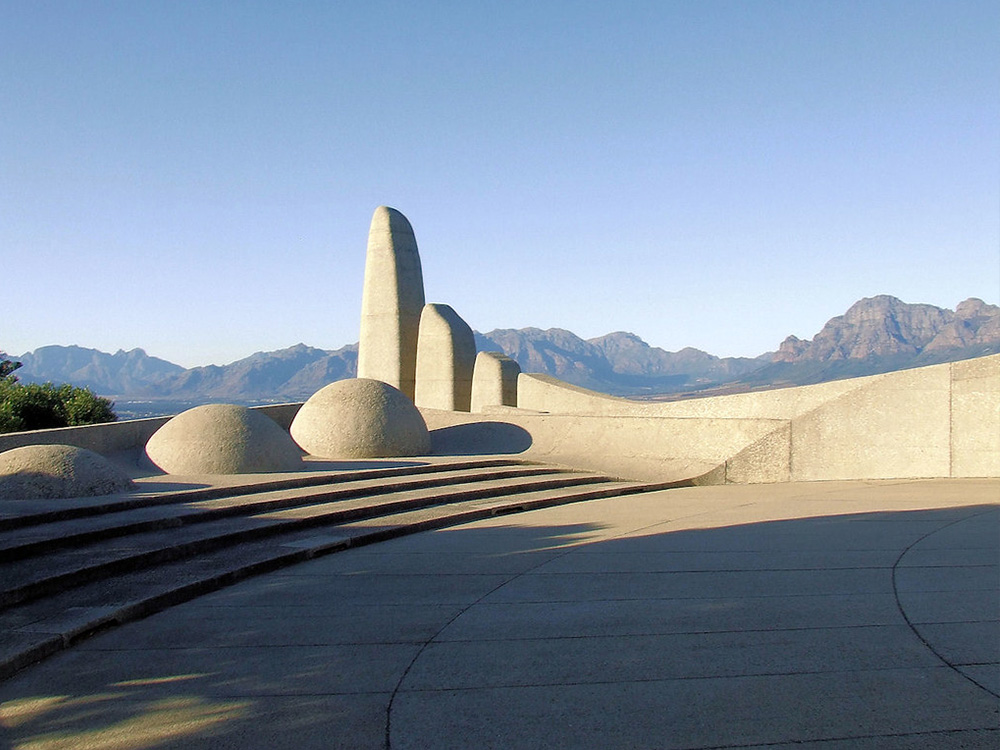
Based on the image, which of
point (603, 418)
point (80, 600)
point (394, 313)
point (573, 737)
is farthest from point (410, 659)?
point (394, 313)

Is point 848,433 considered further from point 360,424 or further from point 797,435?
point 360,424

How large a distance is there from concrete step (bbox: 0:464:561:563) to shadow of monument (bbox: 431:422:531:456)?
4.22 meters

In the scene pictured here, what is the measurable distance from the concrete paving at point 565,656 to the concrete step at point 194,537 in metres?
0.87

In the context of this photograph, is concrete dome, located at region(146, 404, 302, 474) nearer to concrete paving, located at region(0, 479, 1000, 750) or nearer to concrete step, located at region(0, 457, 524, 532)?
concrete step, located at region(0, 457, 524, 532)

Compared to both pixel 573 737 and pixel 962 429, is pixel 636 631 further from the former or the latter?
pixel 962 429

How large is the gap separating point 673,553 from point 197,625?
4.18 metres

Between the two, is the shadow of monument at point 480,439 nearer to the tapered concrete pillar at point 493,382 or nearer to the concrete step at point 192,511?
the concrete step at point 192,511

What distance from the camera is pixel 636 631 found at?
16.9 ft

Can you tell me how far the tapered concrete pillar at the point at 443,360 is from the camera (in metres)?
24.4

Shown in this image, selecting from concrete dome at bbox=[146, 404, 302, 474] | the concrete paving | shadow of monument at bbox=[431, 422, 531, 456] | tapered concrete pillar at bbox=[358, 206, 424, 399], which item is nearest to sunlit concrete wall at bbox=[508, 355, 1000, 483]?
shadow of monument at bbox=[431, 422, 531, 456]

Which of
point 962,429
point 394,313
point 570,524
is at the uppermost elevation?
point 394,313

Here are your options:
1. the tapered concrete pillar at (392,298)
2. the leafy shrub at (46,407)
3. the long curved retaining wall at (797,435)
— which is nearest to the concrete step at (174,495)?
the long curved retaining wall at (797,435)

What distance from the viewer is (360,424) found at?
52.3 ft

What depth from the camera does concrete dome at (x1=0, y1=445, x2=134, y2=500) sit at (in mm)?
9102
